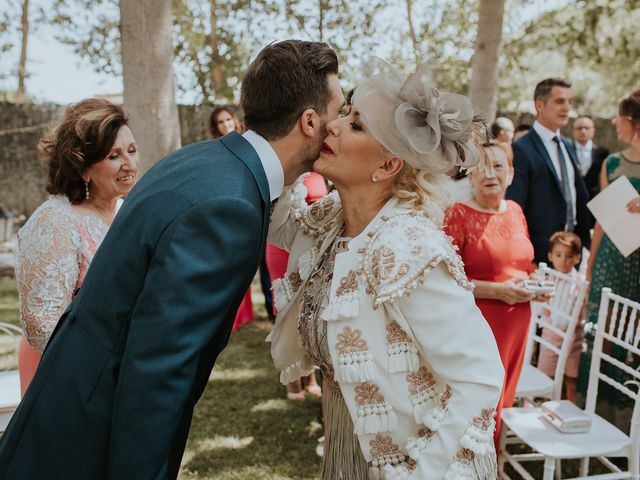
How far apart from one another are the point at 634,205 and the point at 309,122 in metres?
2.82

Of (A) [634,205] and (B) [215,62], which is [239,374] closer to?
(A) [634,205]

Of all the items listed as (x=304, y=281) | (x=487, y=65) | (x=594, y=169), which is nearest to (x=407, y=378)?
(x=304, y=281)

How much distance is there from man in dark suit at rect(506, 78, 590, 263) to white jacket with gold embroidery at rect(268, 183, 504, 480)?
314 cm

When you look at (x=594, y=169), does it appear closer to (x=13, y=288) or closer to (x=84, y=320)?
(x=84, y=320)

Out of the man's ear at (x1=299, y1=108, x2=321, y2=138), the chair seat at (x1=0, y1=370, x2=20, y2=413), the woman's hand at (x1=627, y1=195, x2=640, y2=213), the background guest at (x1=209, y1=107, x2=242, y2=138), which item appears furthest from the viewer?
the background guest at (x1=209, y1=107, x2=242, y2=138)

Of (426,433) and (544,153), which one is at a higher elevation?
(544,153)

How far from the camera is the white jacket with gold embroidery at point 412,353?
1558mm

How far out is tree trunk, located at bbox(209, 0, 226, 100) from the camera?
13.0 metres

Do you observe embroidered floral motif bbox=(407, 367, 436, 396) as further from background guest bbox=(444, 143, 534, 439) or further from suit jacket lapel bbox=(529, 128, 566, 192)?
suit jacket lapel bbox=(529, 128, 566, 192)

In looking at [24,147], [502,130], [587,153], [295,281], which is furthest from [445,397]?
[24,147]

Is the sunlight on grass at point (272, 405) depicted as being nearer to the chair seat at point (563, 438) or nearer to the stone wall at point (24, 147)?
the chair seat at point (563, 438)

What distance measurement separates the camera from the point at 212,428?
4113mm

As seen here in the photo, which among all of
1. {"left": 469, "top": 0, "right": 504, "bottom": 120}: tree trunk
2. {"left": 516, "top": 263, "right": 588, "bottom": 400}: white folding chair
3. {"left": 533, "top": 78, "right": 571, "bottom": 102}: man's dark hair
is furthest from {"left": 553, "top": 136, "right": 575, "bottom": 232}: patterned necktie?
{"left": 469, "top": 0, "right": 504, "bottom": 120}: tree trunk

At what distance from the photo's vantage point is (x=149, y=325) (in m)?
1.27
